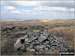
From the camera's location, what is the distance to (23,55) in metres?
11.3

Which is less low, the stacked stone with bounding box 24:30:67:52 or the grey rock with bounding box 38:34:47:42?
the grey rock with bounding box 38:34:47:42

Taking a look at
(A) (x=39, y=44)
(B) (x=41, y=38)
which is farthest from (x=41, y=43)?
(B) (x=41, y=38)

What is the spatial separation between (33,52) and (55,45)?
Answer: 2.71m

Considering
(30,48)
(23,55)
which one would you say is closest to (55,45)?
(30,48)

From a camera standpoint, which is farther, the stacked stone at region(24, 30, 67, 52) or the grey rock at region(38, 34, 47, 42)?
the grey rock at region(38, 34, 47, 42)

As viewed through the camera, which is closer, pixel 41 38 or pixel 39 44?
pixel 39 44

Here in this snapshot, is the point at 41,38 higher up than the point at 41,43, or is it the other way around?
the point at 41,38

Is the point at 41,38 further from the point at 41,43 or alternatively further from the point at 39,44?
the point at 39,44

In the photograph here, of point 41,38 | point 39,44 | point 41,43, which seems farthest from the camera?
point 41,38

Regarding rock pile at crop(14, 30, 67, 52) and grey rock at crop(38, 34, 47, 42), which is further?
grey rock at crop(38, 34, 47, 42)

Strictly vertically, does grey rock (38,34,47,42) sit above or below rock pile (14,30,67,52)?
above

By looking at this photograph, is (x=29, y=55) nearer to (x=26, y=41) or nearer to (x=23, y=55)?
(x=23, y=55)

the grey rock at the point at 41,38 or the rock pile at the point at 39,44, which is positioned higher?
the grey rock at the point at 41,38

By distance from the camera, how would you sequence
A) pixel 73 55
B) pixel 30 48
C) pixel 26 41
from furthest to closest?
pixel 26 41 → pixel 30 48 → pixel 73 55
